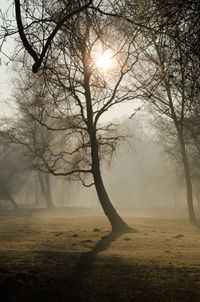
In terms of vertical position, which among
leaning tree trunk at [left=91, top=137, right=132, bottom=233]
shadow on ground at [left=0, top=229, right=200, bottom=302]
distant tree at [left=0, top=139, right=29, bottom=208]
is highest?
distant tree at [left=0, top=139, right=29, bottom=208]

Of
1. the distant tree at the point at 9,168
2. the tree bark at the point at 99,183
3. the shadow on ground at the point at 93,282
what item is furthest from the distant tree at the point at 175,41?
the distant tree at the point at 9,168

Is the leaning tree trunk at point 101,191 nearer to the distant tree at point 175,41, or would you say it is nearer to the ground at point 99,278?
the ground at point 99,278

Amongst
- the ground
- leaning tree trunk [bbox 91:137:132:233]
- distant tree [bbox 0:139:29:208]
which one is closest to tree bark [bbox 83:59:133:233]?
leaning tree trunk [bbox 91:137:132:233]

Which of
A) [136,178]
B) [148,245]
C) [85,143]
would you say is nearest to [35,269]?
[148,245]

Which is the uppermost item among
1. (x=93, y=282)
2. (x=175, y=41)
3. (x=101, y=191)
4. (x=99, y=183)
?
(x=175, y=41)

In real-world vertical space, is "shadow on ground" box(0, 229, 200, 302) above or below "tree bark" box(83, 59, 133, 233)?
below

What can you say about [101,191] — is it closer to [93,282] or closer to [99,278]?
[99,278]

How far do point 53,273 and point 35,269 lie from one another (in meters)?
0.38

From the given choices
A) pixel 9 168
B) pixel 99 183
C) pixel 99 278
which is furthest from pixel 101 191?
pixel 9 168

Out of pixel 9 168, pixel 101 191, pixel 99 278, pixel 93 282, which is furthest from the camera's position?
pixel 9 168

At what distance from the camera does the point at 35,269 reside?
19.8 feet

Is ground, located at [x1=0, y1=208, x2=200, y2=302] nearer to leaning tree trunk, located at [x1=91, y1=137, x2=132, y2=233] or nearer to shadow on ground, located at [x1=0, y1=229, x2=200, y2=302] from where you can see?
shadow on ground, located at [x1=0, y1=229, x2=200, y2=302]

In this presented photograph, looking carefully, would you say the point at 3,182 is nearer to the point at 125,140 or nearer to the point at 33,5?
the point at 125,140

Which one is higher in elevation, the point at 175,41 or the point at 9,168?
the point at 9,168
